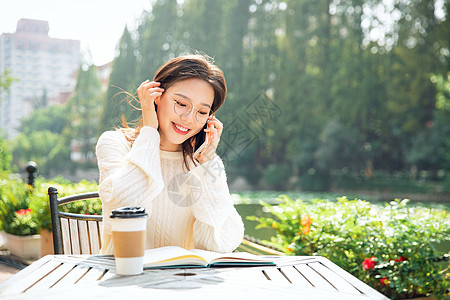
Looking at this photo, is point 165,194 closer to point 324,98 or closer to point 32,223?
point 32,223

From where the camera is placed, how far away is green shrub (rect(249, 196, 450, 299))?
78.3 inches

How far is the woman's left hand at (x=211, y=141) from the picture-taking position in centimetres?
134

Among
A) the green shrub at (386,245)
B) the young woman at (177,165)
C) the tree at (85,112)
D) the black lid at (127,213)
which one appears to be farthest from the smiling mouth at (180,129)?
the tree at (85,112)

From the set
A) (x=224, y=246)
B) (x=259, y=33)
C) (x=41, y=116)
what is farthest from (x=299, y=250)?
(x=41, y=116)

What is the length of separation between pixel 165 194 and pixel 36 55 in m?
40.5

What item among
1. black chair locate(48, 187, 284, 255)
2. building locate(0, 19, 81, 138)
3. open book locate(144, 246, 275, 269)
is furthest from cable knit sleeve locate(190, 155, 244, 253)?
building locate(0, 19, 81, 138)

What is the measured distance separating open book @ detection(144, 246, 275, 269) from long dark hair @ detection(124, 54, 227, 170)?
45 centimetres

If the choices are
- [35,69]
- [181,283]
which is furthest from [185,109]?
[35,69]

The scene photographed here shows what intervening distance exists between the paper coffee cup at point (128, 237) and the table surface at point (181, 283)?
0.02 metres

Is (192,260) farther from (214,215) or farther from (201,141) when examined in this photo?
(201,141)

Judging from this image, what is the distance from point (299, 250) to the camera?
7.14 ft

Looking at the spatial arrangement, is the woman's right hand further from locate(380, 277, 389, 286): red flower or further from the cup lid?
locate(380, 277, 389, 286): red flower

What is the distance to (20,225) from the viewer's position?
329cm

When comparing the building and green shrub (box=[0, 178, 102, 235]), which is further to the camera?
the building
